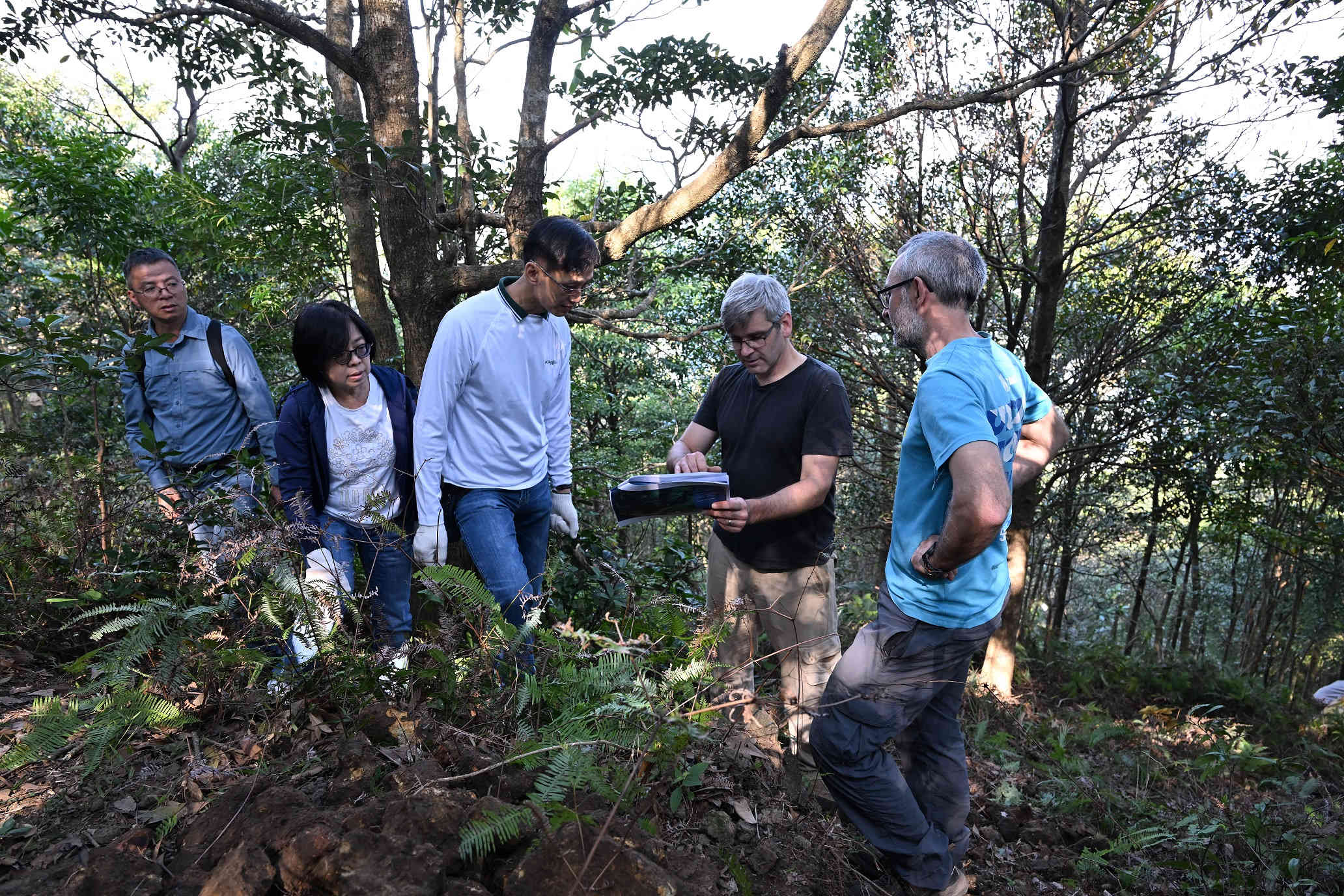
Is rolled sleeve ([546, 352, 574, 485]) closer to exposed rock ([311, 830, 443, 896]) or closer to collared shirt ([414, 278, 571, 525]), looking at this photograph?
collared shirt ([414, 278, 571, 525])

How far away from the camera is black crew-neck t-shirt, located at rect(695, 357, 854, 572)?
354 cm

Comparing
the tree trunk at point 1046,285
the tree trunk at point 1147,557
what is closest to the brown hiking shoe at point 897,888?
the tree trunk at point 1046,285

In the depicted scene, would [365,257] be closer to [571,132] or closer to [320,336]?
[571,132]

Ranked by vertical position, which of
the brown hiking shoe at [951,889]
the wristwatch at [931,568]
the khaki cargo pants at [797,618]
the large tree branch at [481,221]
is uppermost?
the large tree branch at [481,221]

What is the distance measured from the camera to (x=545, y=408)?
3848mm

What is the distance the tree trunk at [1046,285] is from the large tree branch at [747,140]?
3.00m

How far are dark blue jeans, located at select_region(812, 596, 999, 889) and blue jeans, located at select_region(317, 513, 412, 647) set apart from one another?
6.16ft

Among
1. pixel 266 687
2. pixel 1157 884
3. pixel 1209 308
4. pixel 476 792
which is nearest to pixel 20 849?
pixel 266 687

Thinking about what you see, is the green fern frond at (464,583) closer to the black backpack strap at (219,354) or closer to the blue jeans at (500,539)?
the blue jeans at (500,539)

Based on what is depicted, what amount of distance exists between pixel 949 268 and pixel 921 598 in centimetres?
111

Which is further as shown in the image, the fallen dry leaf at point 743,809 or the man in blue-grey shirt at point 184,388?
the man in blue-grey shirt at point 184,388

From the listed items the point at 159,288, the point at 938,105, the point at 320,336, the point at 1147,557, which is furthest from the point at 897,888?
the point at 1147,557

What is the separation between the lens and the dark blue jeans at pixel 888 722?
267 centimetres

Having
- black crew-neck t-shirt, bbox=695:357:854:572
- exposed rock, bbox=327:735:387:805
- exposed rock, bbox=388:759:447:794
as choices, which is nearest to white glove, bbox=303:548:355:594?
exposed rock, bbox=327:735:387:805
